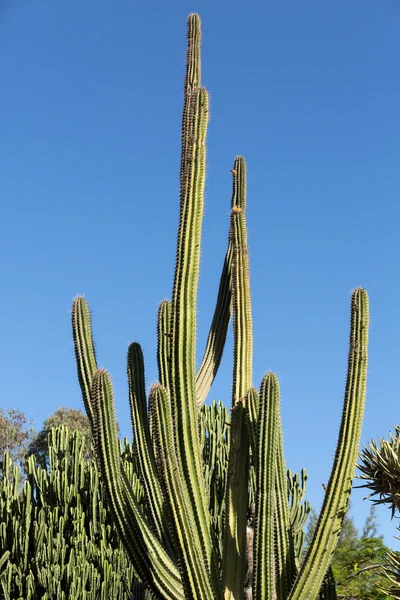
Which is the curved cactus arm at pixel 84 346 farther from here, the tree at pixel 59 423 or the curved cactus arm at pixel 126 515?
the tree at pixel 59 423

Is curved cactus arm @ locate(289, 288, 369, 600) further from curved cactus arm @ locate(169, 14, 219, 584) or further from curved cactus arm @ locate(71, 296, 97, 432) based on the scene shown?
curved cactus arm @ locate(71, 296, 97, 432)

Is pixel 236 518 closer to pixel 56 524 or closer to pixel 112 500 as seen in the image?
pixel 112 500

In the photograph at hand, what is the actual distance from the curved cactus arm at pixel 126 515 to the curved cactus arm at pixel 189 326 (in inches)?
15.7

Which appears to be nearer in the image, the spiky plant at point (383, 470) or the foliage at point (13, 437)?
the spiky plant at point (383, 470)

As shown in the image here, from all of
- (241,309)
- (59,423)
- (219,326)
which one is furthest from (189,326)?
(59,423)

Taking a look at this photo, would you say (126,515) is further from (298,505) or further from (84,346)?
(298,505)

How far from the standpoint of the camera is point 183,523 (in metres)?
5.13

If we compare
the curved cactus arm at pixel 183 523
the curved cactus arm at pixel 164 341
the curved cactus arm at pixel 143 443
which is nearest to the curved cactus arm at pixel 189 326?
the curved cactus arm at pixel 183 523

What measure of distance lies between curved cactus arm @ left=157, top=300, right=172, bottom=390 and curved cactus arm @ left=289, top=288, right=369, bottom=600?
1268 mm

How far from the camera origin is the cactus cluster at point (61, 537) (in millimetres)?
9414

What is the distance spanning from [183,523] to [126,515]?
0.67 meters

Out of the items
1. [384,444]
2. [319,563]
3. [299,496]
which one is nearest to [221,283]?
[384,444]

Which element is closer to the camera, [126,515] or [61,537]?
[126,515]

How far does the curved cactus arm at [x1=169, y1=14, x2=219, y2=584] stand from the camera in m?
5.35
